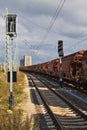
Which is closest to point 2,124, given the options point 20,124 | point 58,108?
point 20,124

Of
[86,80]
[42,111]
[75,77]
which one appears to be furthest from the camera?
[75,77]

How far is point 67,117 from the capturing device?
1633 cm

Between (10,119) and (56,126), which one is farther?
(56,126)

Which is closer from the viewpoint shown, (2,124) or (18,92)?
(2,124)

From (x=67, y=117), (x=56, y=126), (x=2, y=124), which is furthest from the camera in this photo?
(x=67, y=117)

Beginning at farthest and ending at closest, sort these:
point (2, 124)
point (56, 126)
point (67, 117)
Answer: point (67, 117), point (56, 126), point (2, 124)

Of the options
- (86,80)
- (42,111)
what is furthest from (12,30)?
(86,80)

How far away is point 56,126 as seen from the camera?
44.2 feet

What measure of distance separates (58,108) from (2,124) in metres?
9.55

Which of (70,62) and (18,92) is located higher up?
(70,62)

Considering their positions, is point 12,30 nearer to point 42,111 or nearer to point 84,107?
point 42,111

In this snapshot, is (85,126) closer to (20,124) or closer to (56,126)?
(56,126)

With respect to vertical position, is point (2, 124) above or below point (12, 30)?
below

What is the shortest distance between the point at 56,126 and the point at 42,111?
16.6ft
